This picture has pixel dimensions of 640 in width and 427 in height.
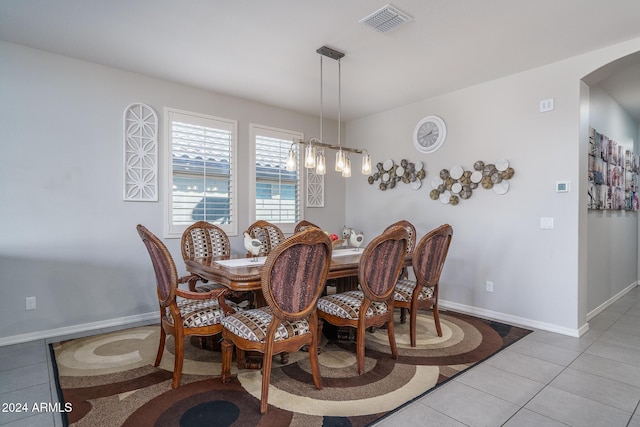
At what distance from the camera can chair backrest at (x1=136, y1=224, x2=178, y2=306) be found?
2205mm

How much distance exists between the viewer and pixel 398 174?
4.82m

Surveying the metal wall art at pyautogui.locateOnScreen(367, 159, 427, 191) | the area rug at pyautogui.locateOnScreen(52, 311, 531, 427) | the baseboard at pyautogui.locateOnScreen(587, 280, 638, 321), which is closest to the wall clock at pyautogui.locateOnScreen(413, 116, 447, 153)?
the metal wall art at pyautogui.locateOnScreen(367, 159, 427, 191)

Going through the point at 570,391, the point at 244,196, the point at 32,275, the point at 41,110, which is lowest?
the point at 570,391

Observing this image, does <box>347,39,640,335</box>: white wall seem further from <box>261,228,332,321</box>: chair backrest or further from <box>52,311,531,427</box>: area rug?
<box>261,228,332,321</box>: chair backrest

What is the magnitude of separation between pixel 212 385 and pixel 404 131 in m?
3.91

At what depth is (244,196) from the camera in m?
4.49

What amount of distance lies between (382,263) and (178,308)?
144cm

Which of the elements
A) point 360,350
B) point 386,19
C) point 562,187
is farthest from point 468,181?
point 360,350

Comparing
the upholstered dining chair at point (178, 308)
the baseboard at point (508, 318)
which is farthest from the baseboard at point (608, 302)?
the upholstered dining chair at point (178, 308)

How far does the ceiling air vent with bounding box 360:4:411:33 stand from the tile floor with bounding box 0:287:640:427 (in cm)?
265

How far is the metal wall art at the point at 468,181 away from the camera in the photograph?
12.4 feet

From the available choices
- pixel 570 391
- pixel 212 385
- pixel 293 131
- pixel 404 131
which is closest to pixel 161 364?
pixel 212 385

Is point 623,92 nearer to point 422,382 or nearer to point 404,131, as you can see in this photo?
point 404,131

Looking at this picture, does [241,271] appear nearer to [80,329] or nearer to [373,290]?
[373,290]
